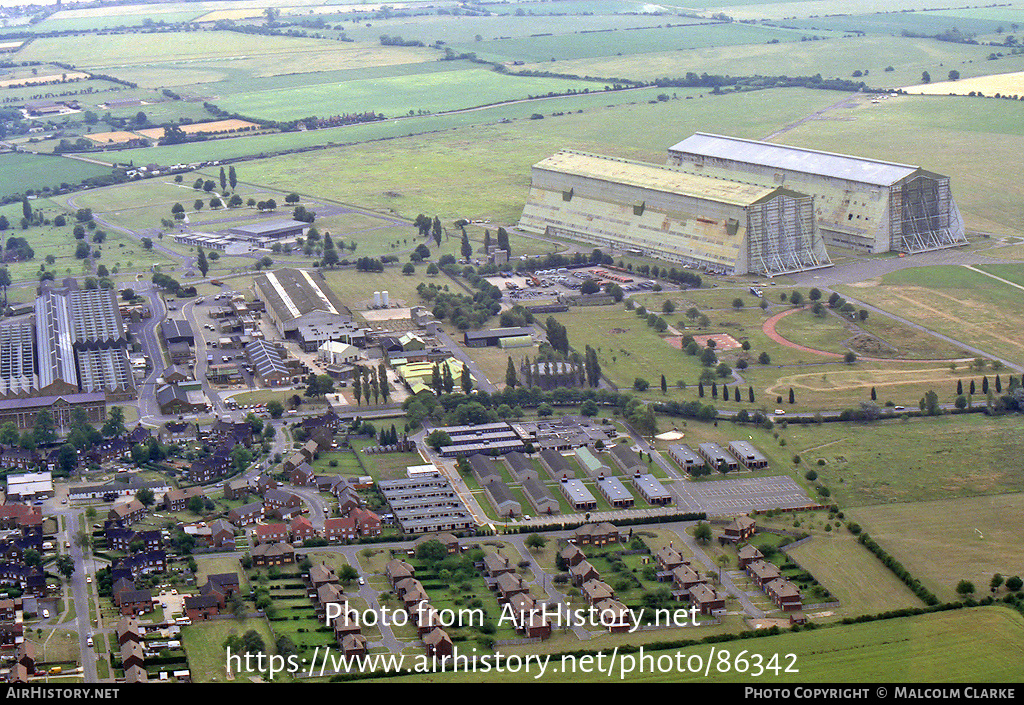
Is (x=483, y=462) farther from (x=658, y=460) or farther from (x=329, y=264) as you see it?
(x=329, y=264)

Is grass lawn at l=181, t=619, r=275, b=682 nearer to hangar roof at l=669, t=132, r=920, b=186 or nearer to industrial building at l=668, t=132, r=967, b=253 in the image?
industrial building at l=668, t=132, r=967, b=253

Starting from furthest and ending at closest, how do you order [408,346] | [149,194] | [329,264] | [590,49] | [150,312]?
[590,49], [149,194], [329,264], [150,312], [408,346]

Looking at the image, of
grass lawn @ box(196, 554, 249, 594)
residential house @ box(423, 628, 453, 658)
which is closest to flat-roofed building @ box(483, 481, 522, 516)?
grass lawn @ box(196, 554, 249, 594)

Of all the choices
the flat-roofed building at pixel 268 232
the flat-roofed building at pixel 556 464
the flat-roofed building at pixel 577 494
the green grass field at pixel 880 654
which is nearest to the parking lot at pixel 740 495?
the flat-roofed building at pixel 577 494

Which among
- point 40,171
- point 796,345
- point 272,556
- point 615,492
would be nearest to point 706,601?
point 615,492

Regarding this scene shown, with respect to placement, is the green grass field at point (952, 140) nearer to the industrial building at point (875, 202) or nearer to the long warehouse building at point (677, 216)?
the industrial building at point (875, 202)

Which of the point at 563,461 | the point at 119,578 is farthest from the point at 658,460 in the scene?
the point at 119,578
